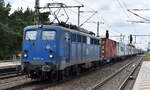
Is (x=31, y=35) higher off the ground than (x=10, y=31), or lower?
lower

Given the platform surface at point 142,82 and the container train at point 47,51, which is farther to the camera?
the container train at point 47,51

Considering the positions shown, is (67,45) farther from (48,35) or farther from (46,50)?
(46,50)

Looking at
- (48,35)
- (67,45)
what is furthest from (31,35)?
(67,45)

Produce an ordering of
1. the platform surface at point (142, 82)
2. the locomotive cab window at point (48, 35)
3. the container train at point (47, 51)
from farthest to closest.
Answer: the locomotive cab window at point (48, 35) → the container train at point (47, 51) → the platform surface at point (142, 82)

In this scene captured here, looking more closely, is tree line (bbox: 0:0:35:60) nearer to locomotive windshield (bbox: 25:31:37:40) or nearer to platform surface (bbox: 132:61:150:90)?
platform surface (bbox: 132:61:150:90)

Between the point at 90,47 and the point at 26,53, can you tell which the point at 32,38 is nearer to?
the point at 26,53

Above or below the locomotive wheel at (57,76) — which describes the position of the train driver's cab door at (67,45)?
above

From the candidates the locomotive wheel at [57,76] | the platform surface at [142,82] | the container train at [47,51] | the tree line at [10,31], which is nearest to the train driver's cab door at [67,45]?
the container train at [47,51]

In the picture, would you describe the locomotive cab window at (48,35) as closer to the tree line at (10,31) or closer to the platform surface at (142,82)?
the platform surface at (142,82)

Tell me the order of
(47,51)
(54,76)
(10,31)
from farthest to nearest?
(10,31)
(54,76)
(47,51)

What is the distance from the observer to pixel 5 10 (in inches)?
2457

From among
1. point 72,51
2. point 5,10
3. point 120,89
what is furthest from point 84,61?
point 5,10

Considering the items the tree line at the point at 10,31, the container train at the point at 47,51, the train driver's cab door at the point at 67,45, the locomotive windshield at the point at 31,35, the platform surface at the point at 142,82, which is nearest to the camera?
the platform surface at the point at 142,82

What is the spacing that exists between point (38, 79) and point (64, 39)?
310 centimetres
